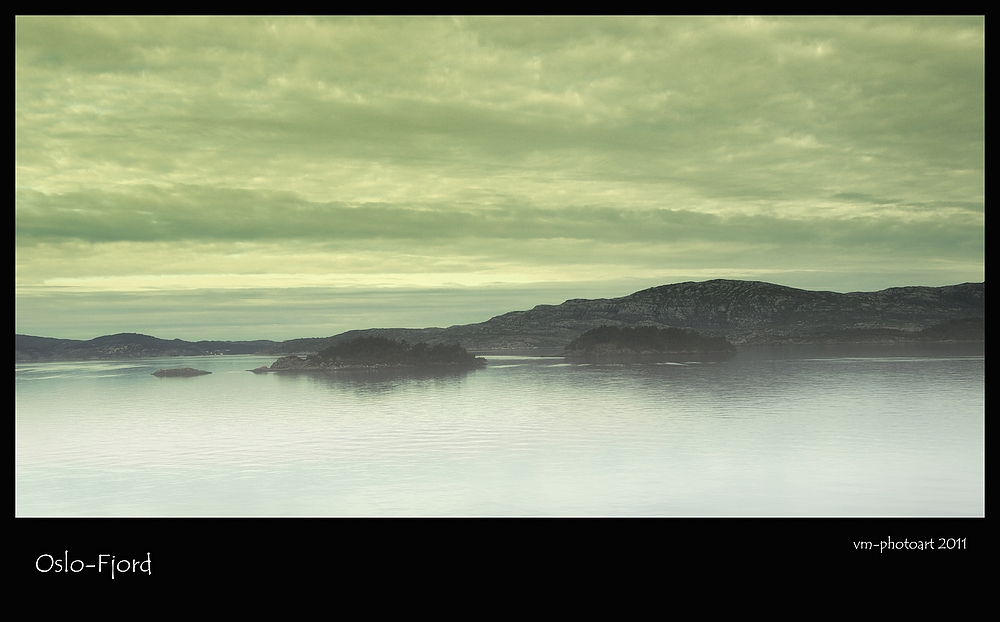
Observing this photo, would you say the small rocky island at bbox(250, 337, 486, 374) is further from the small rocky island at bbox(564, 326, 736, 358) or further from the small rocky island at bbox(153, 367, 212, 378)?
the small rocky island at bbox(564, 326, 736, 358)

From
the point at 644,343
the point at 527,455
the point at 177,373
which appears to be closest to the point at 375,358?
the point at 177,373

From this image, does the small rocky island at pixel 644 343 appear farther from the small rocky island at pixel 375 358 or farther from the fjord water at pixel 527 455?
the fjord water at pixel 527 455

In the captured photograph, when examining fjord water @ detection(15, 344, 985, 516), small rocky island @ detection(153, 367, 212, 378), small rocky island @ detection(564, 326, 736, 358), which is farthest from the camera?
small rocky island @ detection(564, 326, 736, 358)

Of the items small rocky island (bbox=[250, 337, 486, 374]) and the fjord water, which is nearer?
the fjord water

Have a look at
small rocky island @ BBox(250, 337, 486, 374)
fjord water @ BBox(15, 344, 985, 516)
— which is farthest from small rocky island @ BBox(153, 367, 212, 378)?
fjord water @ BBox(15, 344, 985, 516)

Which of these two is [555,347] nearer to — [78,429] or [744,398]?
[744,398]

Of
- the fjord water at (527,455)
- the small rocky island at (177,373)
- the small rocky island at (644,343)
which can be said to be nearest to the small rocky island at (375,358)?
the small rocky island at (177,373)

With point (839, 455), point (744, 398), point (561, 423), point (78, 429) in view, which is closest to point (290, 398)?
point (78, 429)

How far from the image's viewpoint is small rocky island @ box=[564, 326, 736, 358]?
434 ft

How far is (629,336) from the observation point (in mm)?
136500

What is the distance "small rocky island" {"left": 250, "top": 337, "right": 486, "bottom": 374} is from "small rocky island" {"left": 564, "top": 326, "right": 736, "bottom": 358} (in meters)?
25.7

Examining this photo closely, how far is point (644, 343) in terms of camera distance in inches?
5281

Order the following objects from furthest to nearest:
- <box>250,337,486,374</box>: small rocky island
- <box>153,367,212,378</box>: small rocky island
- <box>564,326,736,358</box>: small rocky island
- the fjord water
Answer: <box>564,326,736,358</box>: small rocky island → <box>250,337,486,374</box>: small rocky island → <box>153,367,212,378</box>: small rocky island → the fjord water

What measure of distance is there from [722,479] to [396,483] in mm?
9056
